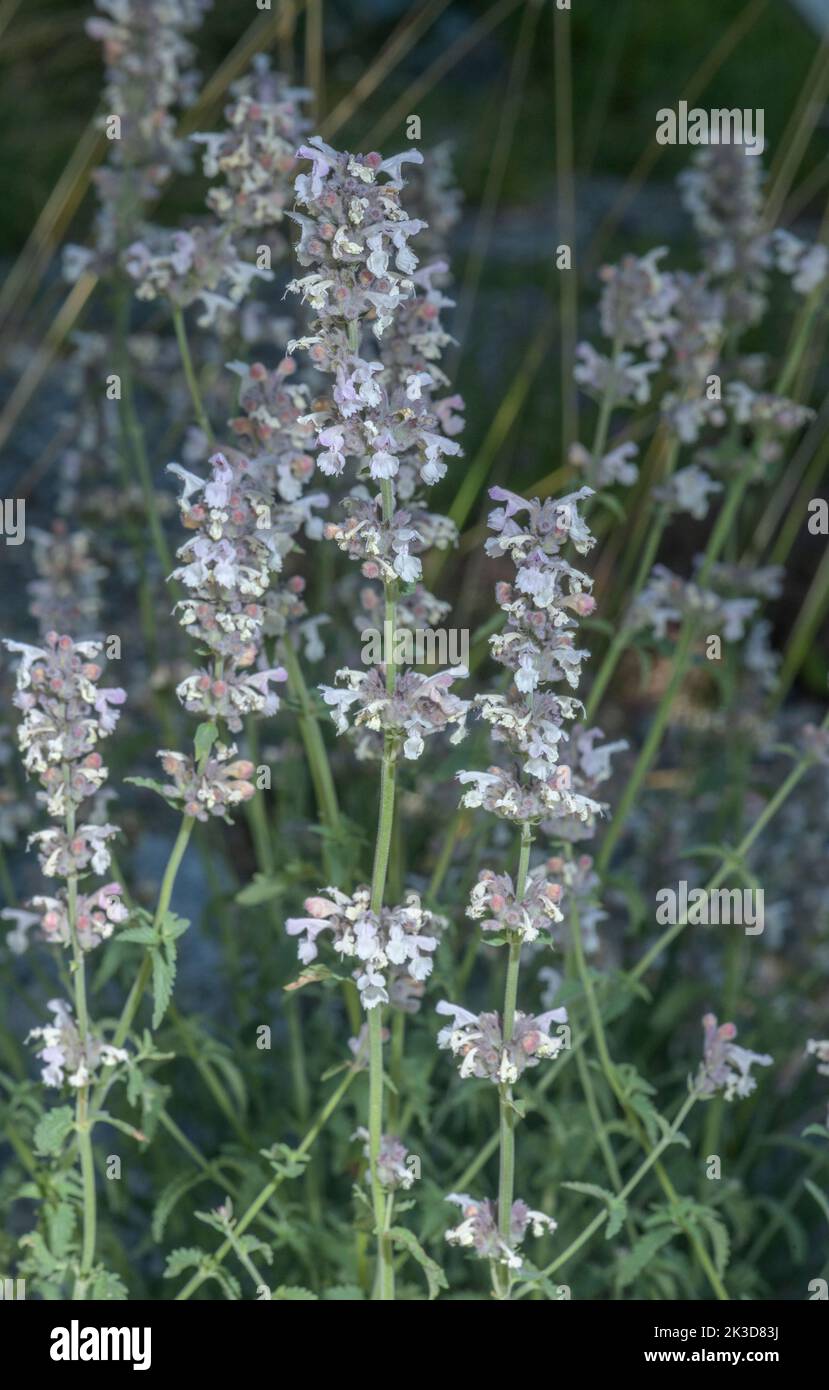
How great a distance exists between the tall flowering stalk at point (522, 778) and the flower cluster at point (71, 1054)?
19.3 inches

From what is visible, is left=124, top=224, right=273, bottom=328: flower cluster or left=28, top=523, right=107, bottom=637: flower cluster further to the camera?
left=28, top=523, right=107, bottom=637: flower cluster

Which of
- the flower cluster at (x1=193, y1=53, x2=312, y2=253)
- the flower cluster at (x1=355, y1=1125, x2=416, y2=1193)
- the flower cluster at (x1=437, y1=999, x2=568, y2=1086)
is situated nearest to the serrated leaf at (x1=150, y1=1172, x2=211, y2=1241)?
the flower cluster at (x1=355, y1=1125, x2=416, y2=1193)

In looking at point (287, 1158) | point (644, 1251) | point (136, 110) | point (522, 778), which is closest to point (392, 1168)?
point (287, 1158)

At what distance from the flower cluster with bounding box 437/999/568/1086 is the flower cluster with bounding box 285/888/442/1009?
87 mm

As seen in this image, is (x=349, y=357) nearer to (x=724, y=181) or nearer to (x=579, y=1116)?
(x=579, y=1116)

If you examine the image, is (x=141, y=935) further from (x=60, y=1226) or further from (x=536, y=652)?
(x=536, y=652)

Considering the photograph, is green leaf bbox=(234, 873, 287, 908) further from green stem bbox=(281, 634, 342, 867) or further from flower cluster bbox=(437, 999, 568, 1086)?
flower cluster bbox=(437, 999, 568, 1086)

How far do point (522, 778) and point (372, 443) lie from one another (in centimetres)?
47

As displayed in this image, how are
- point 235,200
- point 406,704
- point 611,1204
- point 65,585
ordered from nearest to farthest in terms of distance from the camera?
point 406,704, point 611,1204, point 235,200, point 65,585

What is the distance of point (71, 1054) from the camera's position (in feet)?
8.38

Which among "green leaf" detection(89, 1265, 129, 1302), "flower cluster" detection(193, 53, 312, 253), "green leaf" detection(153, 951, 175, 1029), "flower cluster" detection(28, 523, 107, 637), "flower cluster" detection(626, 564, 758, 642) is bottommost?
"green leaf" detection(89, 1265, 129, 1302)

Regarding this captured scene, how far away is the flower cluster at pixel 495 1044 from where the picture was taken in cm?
236

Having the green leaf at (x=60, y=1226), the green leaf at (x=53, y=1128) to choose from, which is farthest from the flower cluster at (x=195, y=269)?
the green leaf at (x=60, y=1226)

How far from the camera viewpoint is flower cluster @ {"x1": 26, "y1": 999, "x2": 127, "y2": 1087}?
252 cm
